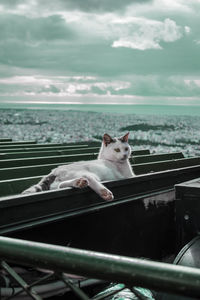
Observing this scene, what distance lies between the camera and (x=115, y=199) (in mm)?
6074

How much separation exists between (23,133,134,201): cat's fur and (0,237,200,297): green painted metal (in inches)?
132

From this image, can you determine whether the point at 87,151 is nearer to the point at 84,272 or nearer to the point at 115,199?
the point at 115,199

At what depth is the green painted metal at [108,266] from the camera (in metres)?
1.66

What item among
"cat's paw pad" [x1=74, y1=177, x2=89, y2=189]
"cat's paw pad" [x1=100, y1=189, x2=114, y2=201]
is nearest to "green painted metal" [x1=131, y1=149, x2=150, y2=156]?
"cat's paw pad" [x1=100, y1=189, x2=114, y2=201]

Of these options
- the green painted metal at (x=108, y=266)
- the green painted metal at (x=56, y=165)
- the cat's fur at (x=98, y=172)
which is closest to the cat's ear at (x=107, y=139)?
the cat's fur at (x=98, y=172)

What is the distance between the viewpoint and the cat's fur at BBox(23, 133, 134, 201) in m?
5.43

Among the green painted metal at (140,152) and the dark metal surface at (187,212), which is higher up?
the green painted metal at (140,152)

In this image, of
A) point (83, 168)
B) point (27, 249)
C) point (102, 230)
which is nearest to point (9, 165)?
point (83, 168)

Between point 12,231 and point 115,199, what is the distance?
207 centimetres

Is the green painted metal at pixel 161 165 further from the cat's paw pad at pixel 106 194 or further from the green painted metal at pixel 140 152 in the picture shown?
the cat's paw pad at pixel 106 194

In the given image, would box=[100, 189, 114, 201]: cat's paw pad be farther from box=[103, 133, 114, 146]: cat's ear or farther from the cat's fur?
box=[103, 133, 114, 146]: cat's ear

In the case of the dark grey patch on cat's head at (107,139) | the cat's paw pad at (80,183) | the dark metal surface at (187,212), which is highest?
the dark grey patch on cat's head at (107,139)

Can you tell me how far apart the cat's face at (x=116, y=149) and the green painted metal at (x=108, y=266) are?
194 inches

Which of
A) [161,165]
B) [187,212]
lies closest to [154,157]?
[161,165]
